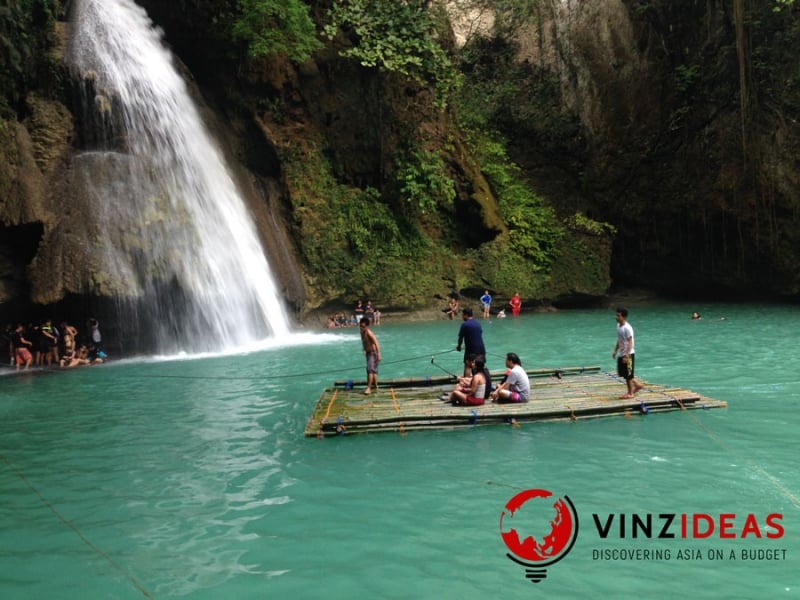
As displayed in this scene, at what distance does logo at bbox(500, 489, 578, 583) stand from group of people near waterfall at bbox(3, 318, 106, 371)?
12816 mm

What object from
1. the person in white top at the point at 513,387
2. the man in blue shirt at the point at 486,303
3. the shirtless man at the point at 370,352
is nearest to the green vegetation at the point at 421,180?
the man in blue shirt at the point at 486,303

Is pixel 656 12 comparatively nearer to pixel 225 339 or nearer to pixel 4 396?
pixel 225 339

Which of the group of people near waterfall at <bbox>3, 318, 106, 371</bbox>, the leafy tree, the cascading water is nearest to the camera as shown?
the group of people near waterfall at <bbox>3, 318, 106, 371</bbox>

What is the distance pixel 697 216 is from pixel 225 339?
2059 cm

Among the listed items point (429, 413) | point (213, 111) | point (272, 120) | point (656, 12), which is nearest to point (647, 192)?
point (656, 12)

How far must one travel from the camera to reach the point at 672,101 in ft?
87.6

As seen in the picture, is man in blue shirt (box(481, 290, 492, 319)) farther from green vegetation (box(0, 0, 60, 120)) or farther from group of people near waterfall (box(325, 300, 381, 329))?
green vegetation (box(0, 0, 60, 120))

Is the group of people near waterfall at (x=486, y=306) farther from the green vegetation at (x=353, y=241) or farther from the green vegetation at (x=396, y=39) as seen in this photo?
the green vegetation at (x=396, y=39)

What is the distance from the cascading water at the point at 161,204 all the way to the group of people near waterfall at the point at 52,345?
1056mm

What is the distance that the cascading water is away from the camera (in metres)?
15.9

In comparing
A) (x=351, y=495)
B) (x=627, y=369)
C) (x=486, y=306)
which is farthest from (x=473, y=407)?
(x=486, y=306)

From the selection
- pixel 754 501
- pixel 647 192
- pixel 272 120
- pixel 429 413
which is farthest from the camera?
pixel 647 192

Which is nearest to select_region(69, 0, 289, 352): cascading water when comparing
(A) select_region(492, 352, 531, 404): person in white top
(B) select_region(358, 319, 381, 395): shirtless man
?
(B) select_region(358, 319, 381, 395): shirtless man

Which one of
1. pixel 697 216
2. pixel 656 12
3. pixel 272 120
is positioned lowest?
pixel 697 216
